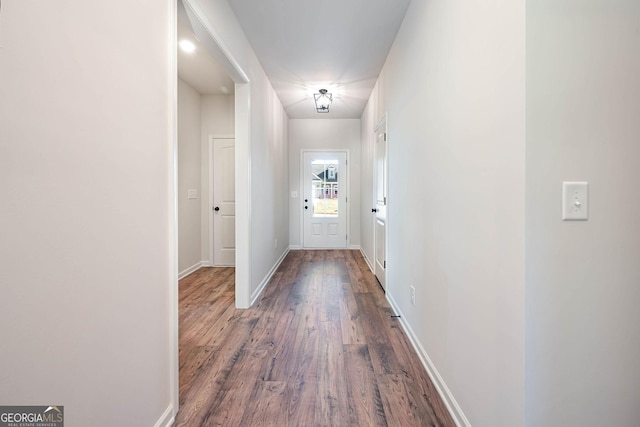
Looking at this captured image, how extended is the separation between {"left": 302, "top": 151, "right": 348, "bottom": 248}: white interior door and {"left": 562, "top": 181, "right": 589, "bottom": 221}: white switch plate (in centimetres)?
507

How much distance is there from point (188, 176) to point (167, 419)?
3.55 m

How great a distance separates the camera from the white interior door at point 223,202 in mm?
4652

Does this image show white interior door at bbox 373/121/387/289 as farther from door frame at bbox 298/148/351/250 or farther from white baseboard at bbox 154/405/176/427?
white baseboard at bbox 154/405/176/427

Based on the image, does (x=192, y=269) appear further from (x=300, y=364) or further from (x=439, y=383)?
(x=439, y=383)

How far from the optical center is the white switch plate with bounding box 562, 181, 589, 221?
3.07ft

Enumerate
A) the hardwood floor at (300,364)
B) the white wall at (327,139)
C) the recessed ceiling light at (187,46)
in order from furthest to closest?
1. the white wall at (327,139)
2. the recessed ceiling light at (187,46)
3. the hardwood floor at (300,364)

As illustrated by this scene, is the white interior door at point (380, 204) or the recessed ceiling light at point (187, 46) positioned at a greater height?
the recessed ceiling light at point (187, 46)

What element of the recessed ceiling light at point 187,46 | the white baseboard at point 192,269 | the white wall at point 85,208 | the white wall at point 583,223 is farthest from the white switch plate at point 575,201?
the white baseboard at point 192,269

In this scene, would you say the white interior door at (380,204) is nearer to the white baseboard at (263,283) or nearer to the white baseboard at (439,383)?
the white baseboard at (439,383)

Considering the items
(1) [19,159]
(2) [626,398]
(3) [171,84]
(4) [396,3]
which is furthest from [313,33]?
(2) [626,398]

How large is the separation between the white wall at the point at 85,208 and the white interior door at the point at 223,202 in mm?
3335

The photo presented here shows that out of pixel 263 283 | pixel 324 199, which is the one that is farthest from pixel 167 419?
pixel 324 199

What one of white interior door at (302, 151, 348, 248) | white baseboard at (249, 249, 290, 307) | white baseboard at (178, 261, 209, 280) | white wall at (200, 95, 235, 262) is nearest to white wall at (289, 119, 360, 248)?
white interior door at (302, 151, 348, 248)

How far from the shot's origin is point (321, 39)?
2855mm
